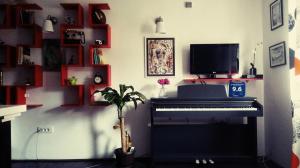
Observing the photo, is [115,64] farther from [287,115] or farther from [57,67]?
[287,115]

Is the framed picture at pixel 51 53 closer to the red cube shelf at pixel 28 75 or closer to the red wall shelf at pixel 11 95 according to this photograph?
the red cube shelf at pixel 28 75

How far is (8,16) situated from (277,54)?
3491mm

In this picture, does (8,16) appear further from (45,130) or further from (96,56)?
(45,130)

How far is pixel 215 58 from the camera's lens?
10.0ft

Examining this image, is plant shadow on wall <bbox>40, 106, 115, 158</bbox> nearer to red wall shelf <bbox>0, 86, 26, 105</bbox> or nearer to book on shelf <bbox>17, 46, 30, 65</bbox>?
red wall shelf <bbox>0, 86, 26, 105</bbox>

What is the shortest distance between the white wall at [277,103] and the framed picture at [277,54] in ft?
0.17

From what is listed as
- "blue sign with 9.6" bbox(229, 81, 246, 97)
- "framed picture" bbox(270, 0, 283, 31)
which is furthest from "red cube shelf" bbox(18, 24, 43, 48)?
"framed picture" bbox(270, 0, 283, 31)

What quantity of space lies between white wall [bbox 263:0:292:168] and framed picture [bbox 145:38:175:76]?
4.21ft

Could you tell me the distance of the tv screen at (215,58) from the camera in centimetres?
304

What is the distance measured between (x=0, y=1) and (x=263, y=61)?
12.5ft

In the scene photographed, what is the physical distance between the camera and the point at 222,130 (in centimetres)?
293

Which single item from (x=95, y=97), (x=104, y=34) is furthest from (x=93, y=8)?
(x=95, y=97)

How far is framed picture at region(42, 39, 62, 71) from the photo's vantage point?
10.3 ft

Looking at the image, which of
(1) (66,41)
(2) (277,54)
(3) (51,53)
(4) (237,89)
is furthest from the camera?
(3) (51,53)
